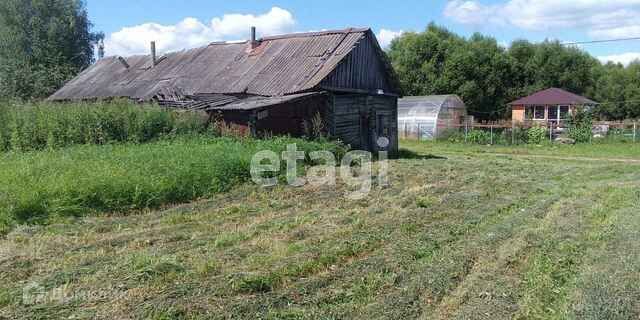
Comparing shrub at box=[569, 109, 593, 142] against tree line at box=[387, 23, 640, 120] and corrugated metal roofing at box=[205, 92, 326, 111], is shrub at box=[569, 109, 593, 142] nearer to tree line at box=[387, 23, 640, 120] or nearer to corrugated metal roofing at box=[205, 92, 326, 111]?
tree line at box=[387, 23, 640, 120]

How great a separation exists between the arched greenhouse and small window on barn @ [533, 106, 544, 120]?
780cm

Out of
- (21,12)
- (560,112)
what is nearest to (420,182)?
(560,112)

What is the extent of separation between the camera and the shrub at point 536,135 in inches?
1019

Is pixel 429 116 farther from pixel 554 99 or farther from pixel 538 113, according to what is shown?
pixel 538 113

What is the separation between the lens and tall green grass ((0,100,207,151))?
12664 millimetres

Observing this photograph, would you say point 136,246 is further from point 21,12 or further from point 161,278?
point 21,12

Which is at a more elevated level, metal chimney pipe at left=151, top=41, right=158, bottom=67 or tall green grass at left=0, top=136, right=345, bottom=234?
metal chimney pipe at left=151, top=41, right=158, bottom=67

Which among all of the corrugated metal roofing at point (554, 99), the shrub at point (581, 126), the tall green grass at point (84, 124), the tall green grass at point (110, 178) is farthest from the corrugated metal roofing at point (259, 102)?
the corrugated metal roofing at point (554, 99)

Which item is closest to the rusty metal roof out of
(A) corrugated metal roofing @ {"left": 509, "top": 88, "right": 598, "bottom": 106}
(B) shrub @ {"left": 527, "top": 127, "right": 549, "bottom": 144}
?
(B) shrub @ {"left": 527, "top": 127, "right": 549, "bottom": 144}

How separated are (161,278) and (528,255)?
4.09m

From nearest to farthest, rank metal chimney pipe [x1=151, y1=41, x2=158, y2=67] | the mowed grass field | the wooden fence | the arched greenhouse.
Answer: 1. the mowed grass field
2. metal chimney pipe [x1=151, y1=41, x2=158, y2=67]
3. the wooden fence
4. the arched greenhouse

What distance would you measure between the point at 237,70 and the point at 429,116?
14.0 m

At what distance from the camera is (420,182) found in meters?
11.4

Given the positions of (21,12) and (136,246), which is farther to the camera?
(21,12)
